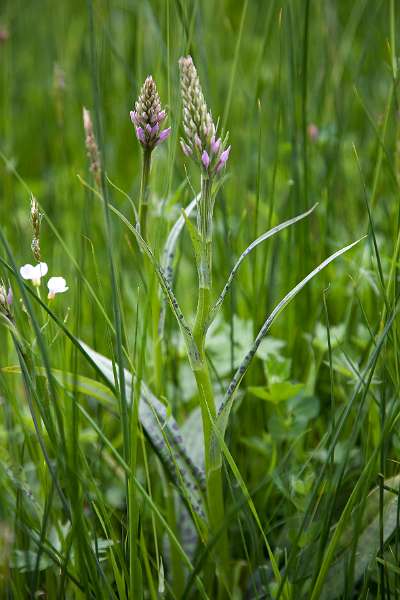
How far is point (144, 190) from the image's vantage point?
101cm

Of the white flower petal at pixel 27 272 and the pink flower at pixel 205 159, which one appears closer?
the pink flower at pixel 205 159

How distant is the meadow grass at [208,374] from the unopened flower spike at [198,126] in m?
0.04

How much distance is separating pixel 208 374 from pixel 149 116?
0.38 meters

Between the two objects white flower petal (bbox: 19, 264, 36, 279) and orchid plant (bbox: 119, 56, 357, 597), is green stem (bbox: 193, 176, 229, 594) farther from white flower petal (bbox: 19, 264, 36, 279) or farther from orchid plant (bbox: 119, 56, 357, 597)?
white flower petal (bbox: 19, 264, 36, 279)

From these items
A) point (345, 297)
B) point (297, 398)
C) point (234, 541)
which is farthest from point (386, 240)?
point (234, 541)

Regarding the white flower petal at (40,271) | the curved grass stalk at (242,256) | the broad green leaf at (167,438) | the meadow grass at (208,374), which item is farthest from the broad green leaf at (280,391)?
the white flower petal at (40,271)

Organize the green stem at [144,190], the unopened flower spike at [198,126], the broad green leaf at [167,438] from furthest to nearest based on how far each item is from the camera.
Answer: the broad green leaf at [167,438] < the green stem at [144,190] < the unopened flower spike at [198,126]

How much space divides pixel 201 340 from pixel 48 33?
2.15 metres

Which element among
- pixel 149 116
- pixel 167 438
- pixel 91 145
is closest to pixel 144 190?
pixel 149 116

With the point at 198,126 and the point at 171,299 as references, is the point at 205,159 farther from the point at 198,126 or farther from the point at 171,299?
the point at 171,299

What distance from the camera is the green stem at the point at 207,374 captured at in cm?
91

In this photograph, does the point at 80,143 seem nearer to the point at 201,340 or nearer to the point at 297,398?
the point at 297,398

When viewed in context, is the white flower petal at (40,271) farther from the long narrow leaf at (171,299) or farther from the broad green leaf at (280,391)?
the broad green leaf at (280,391)

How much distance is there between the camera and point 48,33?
2.71 meters
